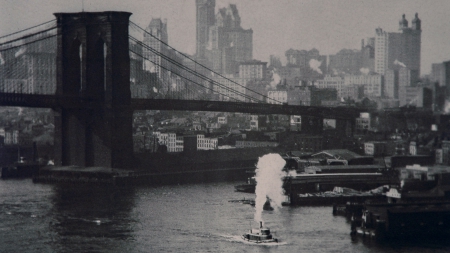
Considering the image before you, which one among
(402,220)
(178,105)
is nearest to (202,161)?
(178,105)

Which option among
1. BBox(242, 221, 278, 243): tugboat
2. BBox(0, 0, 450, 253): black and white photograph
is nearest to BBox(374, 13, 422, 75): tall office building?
BBox(0, 0, 450, 253): black and white photograph

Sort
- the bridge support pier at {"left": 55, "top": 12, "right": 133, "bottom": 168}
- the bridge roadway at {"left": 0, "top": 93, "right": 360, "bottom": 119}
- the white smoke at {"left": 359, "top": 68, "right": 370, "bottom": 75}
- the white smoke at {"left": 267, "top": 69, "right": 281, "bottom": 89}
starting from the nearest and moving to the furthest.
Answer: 1. the bridge roadway at {"left": 0, "top": 93, "right": 360, "bottom": 119}
2. the bridge support pier at {"left": 55, "top": 12, "right": 133, "bottom": 168}
3. the white smoke at {"left": 359, "top": 68, "right": 370, "bottom": 75}
4. the white smoke at {"left": 267, "top": 69, "right": 281, "bottom": 89}

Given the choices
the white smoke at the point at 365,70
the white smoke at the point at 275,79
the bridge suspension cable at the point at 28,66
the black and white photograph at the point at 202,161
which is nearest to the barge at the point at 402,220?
the black and white photograph at the point at 202,161

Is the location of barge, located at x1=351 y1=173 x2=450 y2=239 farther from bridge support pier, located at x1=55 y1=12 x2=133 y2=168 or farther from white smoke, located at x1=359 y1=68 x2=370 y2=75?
white smoke, located at x1=359 y1=68 x2=370 y2=75

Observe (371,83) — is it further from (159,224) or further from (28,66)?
(159,224)

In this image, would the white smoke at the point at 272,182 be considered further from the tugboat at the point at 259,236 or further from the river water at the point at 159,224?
the tugboat at the point at 259,236

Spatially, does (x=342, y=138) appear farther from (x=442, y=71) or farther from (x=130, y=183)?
(x=442, y=71)

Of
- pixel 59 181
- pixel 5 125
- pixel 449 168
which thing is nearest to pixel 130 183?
pixel 59 181
